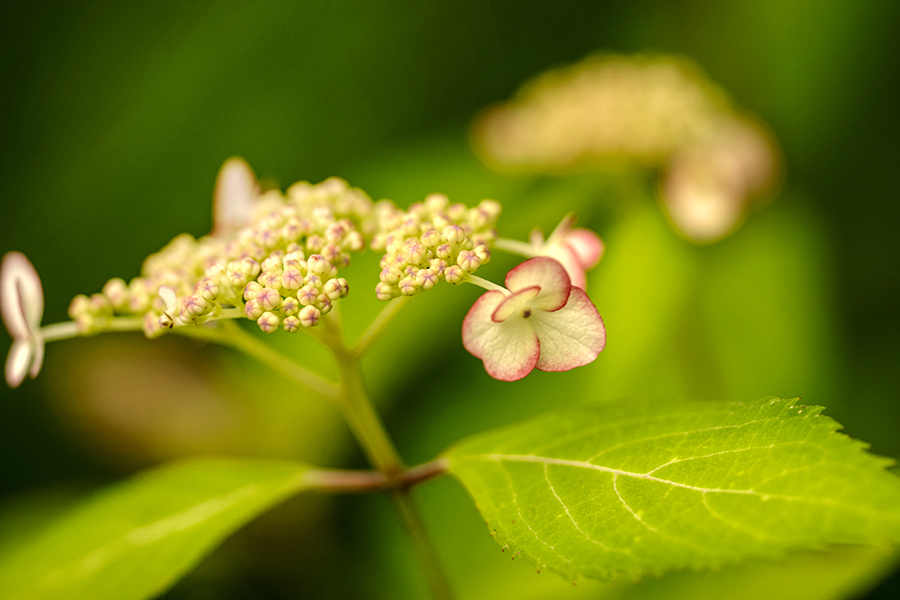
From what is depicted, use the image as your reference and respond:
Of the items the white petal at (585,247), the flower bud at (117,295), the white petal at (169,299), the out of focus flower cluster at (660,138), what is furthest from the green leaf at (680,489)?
the out of focus flower cluster at (660,138)

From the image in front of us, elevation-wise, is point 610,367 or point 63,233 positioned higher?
point 63,233

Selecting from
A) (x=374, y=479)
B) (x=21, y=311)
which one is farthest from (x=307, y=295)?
(x=21, y=311)

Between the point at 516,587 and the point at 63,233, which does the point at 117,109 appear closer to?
the point at 63,233

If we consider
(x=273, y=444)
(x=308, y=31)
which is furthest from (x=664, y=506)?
(x=308, y=31)

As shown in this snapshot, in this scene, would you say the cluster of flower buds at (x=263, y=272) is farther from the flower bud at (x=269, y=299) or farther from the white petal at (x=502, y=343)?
the white petal at (x=502, y=343)

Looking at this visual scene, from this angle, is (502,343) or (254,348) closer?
(502,343)

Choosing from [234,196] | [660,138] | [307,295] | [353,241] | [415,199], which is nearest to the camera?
[307,295]

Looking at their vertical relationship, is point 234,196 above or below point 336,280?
above

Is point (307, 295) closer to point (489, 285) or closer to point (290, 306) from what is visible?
point (290, 306)

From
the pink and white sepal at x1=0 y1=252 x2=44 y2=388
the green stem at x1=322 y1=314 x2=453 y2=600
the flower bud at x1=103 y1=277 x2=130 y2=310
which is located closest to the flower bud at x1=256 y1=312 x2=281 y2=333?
the green stem at x1=322 y1=314 x2=453 y2=600
